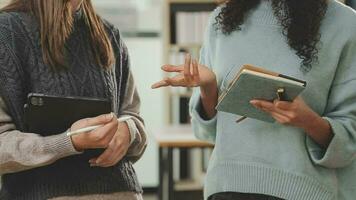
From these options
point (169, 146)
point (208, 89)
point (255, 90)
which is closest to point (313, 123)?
point (255, 90)

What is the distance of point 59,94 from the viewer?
1.23 meters

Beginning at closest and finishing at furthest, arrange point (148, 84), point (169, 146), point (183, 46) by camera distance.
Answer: point (169, 146)
point (183, 46)
point (148, 84)

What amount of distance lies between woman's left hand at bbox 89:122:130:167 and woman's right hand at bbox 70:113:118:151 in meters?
0.05

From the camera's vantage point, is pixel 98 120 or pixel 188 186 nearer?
Answer: pixel 98 120

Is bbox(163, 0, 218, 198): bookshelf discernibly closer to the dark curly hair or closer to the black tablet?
the dark curly hair

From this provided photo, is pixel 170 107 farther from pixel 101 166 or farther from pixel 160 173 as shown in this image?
pixel 101 166

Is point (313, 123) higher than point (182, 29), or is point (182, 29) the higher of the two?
point (313, 123)

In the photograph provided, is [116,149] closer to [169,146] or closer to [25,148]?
[25,148]

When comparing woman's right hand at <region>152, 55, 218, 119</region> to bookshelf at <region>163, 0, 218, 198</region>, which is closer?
woman's right hand at <region>152, 55, 218, 119</region>

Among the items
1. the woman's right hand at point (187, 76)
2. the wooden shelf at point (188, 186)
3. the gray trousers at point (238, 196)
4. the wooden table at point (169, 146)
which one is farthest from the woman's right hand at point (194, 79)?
the wooden shelf at point (188, 186)

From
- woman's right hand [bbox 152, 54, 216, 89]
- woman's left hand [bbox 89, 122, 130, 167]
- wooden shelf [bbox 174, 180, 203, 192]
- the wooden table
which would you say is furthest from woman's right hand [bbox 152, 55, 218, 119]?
wooden shelf [bbox 174, 180, 203, 192]

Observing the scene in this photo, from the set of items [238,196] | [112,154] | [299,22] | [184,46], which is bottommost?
[184,46]

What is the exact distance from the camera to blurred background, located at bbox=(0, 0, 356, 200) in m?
3.13

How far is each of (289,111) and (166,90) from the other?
3219mm
